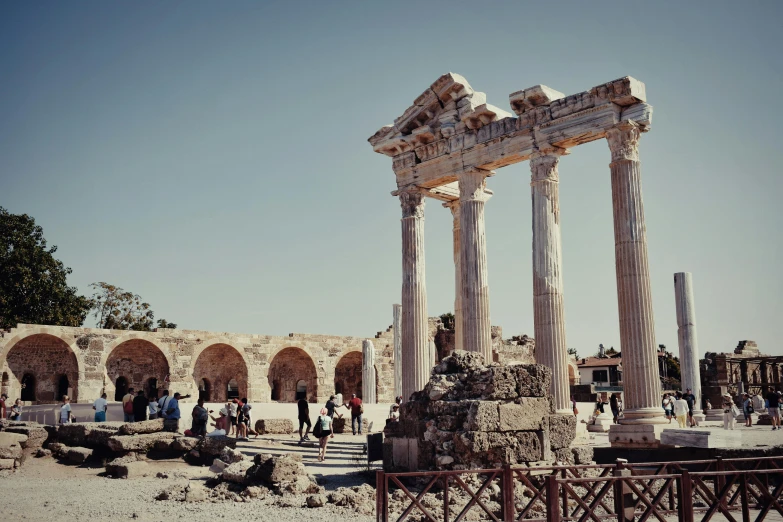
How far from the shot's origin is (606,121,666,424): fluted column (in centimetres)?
1366

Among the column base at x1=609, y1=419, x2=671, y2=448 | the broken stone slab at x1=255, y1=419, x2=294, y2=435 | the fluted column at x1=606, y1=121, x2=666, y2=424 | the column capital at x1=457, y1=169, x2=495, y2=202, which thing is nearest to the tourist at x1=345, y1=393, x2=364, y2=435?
the broken stone slab at x1=255, y1=419, x2=294, y2=435

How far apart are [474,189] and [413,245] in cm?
234

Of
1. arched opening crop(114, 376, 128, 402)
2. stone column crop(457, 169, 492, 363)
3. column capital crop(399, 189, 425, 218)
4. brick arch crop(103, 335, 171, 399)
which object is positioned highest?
column capital crop(399, 189, 425, 218)

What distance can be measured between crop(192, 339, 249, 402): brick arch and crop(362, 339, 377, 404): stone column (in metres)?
5.45

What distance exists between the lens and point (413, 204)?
736 inches

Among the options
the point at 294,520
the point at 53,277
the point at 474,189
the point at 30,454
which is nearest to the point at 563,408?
the point at 474,189

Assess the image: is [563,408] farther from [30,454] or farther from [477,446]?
[30,454]

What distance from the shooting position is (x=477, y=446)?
917 centimetres

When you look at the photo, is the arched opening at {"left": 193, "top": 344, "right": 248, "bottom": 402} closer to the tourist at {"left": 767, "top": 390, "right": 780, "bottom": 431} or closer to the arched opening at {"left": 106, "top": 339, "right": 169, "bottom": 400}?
the arched opening at {"left": 106, "top": 339, "right": 169, "bottom": 400}

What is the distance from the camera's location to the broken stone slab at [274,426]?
793 inches

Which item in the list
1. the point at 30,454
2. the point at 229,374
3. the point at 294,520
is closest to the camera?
the point at 294,520

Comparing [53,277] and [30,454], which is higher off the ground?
[53,277]

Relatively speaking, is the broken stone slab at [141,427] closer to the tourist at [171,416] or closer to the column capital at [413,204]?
the tourist at [171,416]

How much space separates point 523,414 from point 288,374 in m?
26.9
